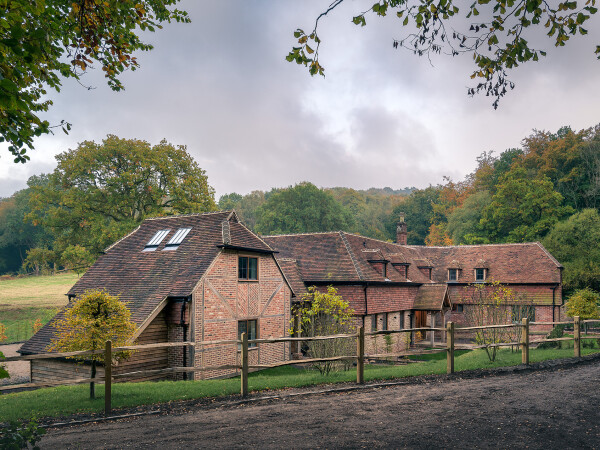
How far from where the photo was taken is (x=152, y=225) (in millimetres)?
24219

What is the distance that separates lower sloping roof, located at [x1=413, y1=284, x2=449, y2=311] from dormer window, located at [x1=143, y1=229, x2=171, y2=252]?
19090mm

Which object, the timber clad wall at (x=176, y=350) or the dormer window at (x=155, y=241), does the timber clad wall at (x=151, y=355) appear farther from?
the dormer window at (x=155, y=241)

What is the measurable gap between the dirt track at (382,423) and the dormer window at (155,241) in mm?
13505

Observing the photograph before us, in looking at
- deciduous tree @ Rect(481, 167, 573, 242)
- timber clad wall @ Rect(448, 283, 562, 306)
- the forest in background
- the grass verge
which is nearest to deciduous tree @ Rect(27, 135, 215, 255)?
the forest in background

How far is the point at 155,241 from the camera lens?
889 inches

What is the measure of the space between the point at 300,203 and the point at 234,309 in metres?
44.2

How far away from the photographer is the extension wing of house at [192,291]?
18250 millimetres

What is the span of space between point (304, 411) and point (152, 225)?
58.0 ft

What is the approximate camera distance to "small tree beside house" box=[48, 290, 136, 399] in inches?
467

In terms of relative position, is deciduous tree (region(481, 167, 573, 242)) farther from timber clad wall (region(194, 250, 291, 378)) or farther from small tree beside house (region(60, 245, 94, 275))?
small tree beside house (region(60, 245, 94, 275))

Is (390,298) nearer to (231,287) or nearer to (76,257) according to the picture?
(231,287)

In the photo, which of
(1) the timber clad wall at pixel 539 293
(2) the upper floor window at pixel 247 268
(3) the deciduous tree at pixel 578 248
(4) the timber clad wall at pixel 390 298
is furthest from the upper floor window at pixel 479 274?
(2) the upper floor window at pixel 247 268

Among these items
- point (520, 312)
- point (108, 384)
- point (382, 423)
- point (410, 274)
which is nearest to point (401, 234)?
point (410, 274)

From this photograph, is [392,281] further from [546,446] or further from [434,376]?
[546,446]
